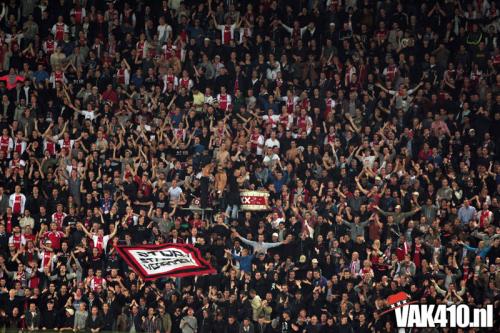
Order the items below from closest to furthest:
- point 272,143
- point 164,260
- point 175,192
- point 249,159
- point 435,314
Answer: point 435,314 < point 164,260 < point 175,192 < point 249,159 < point 272,143

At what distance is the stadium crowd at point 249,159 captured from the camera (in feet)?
100

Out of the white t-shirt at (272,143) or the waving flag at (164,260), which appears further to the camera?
the white t-shirt at (272,143)

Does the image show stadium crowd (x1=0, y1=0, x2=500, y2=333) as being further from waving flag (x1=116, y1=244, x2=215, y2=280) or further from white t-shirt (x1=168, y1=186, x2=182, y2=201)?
waving flag (x1=116, y1=244, x2=215, y2=280)

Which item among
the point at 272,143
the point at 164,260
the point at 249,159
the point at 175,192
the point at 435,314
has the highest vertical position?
the point at 272,143

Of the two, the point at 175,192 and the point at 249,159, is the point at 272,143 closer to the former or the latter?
the point at 249,159

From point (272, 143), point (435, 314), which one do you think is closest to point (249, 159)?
point (272, 143)

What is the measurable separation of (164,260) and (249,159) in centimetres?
466

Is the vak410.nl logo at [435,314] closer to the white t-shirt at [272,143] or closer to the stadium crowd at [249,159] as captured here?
the stadium crowd at [249,159]

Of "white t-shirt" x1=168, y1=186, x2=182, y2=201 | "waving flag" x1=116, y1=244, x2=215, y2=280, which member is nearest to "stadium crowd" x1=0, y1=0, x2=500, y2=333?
"white t-shirt" x1=168, y1=186, x2=182, y2=201

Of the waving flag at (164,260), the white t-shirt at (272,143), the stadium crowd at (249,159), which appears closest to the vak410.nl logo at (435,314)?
the stadium crowd at (249,159)

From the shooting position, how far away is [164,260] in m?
31.4

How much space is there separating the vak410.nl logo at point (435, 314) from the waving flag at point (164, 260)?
15.5 feet

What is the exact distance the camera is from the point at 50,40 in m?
38.4

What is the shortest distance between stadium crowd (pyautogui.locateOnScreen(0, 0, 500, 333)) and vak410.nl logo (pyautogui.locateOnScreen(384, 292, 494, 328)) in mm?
243
